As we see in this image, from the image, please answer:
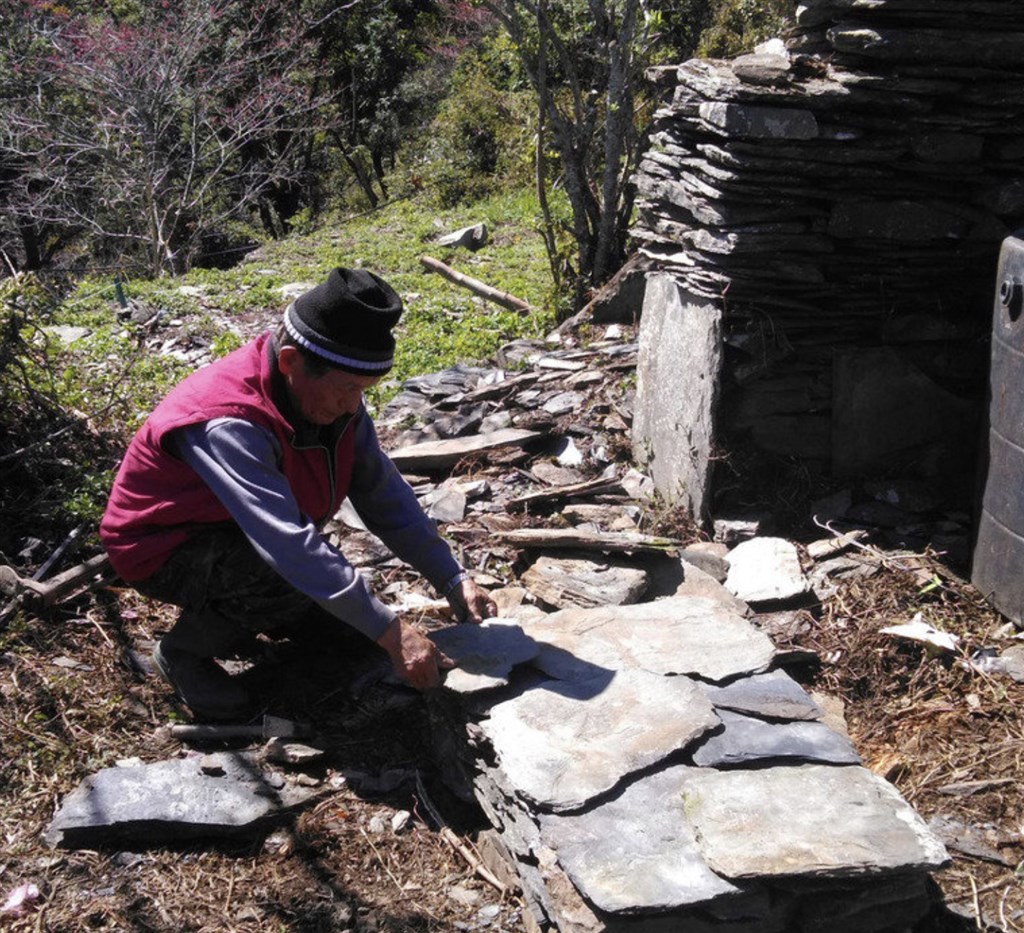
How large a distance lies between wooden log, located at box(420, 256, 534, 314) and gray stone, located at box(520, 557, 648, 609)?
447cm

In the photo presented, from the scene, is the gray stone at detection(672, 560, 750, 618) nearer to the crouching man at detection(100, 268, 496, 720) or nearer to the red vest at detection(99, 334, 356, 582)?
the crouching man at detection(100, 268, 496, 720)

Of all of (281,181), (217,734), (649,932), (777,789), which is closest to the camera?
(649,932)

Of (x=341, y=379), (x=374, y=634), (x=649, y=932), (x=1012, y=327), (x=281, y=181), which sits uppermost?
(x=341, y=379)

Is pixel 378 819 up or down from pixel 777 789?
down

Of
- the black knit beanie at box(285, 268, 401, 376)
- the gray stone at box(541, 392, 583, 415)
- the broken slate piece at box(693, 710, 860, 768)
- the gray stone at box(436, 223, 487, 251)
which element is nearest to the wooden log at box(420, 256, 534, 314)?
the gray stone at box(436, 223, 487, 251)

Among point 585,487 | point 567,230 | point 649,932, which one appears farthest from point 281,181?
point 649,932

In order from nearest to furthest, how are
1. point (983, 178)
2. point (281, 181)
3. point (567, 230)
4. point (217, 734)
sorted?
1. point (217, 734)
2. point (983, 178)
3. point (567, 230)
4. point (281, 181)

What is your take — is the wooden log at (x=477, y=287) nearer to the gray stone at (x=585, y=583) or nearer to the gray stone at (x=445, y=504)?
the gray stone at (x=445, y=504)

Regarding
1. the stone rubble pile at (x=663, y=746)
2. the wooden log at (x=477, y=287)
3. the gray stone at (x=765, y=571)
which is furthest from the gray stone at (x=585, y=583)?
the wooden log at (x=477, y=287)

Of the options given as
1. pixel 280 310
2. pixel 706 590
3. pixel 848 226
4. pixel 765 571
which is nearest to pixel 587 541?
pixel 706 590

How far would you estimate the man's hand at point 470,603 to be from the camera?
3.37 metres

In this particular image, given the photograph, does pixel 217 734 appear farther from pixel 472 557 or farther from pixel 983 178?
pixel 983 178

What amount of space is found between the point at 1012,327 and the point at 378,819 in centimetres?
268

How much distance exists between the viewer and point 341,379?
116 inches
